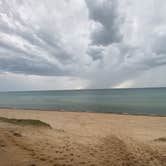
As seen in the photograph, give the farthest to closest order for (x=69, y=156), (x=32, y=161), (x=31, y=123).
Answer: (x=31, y=123), (x=69, y=156), (x=32, y=161)

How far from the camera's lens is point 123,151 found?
8.49 metres

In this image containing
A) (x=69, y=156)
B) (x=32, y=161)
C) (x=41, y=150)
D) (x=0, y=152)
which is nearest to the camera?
(x=32, y=161)

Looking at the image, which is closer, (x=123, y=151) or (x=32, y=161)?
(x=32, y=161)

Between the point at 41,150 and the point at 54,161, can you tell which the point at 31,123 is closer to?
the point at 41,150

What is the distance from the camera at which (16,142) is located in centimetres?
840

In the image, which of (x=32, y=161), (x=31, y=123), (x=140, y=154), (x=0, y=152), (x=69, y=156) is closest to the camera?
(x=32, y=161)

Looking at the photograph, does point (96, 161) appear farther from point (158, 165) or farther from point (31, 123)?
point (31, 123)

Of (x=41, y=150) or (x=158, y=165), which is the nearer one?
(x=158, y=165)

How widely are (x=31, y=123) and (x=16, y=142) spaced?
6080 millimetres

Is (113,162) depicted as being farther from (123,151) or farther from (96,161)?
(123,151)

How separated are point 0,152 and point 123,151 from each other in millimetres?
5366

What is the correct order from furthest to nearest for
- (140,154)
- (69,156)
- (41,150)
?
(140,154), (41,150), (69,156)

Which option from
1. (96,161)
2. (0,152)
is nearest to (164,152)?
(96,161)

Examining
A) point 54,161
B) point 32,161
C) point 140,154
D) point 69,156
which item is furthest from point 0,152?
point 140,154
